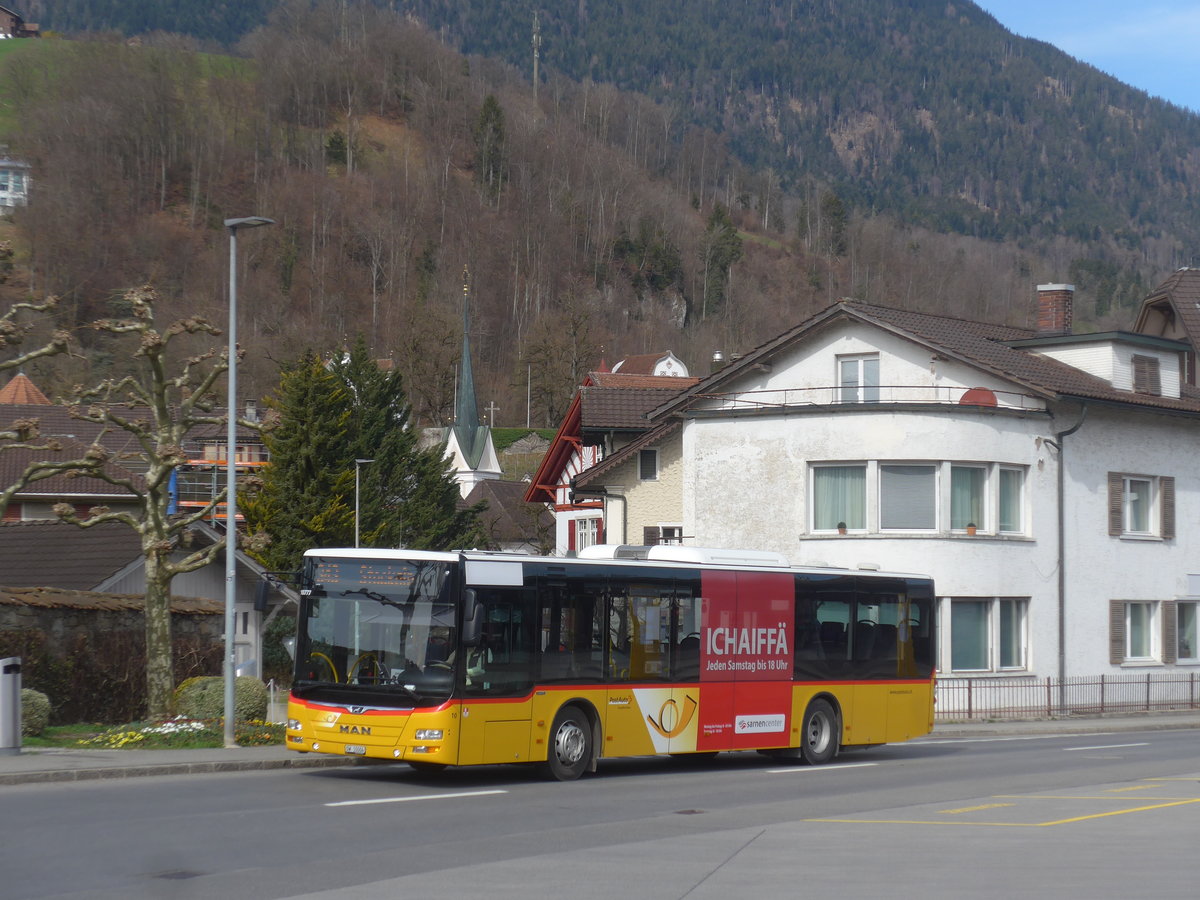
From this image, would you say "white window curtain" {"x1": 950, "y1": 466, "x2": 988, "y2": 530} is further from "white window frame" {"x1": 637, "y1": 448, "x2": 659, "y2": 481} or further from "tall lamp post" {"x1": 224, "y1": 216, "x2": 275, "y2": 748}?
"tall lamp post" {"x1": 224, "y1": 216, "x2": 275, "y2": 748}

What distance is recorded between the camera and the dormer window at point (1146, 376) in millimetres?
39656

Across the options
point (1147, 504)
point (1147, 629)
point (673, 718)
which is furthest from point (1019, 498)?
point (673, 718)

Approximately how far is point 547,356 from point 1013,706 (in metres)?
81.1

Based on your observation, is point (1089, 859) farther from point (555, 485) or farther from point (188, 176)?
point (188, 176)

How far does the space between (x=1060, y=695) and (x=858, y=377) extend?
904 centimetres

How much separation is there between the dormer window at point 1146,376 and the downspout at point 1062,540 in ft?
13.1

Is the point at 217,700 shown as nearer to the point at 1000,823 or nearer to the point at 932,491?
the point at 1000,823

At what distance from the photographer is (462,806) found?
596 inches

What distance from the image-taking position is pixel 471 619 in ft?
55.1

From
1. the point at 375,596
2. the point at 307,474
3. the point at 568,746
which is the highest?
the point at 307,474

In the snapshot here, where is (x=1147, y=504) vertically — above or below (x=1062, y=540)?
above

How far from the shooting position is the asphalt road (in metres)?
10.3

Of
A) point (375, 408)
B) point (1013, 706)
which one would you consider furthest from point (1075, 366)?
point (375, 408)

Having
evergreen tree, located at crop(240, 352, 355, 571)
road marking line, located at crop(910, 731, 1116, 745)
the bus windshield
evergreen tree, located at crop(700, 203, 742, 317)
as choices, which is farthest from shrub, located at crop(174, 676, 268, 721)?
evergreen tree, located at crop(700, 203, 742, 317)
